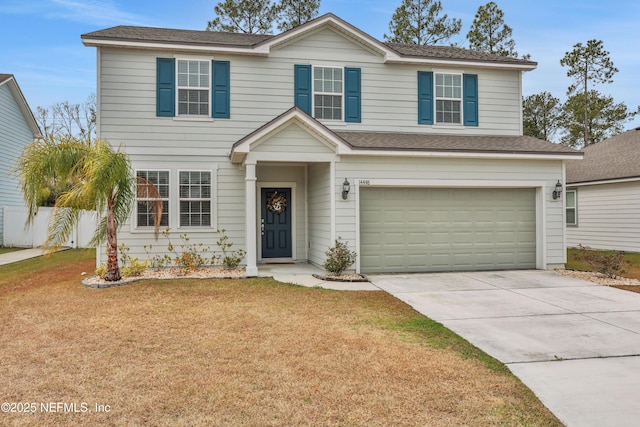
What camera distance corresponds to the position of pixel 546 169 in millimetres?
11219

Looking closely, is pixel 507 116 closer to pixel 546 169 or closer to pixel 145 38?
pixel 546 169

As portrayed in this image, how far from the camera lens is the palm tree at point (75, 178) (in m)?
8.57

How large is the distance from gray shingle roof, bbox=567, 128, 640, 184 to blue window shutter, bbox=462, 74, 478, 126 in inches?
253

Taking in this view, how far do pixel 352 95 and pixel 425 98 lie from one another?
2109 millimetres

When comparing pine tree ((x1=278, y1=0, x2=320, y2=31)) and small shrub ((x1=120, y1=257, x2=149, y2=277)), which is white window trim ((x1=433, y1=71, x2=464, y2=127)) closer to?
small shrub ((x1=120, y1=257, x2=149, y2=277))

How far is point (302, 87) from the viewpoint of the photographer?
1189 cm

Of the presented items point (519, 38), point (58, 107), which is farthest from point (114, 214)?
point (58, 107)

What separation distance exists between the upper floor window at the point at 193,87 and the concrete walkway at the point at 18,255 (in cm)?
769

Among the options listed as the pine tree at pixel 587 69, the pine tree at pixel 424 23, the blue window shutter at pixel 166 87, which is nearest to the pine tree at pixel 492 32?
the pine tree at pixel 424 23

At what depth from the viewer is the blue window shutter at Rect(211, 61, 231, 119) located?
11.4m

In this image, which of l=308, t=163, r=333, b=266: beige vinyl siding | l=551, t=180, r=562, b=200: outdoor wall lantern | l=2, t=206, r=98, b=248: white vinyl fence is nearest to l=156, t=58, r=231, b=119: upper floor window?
l=308, t=163, r=333, b=266: beige vinyl siding

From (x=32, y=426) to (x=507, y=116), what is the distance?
13.1 metres

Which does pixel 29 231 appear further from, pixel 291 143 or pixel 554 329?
pixel 554 329

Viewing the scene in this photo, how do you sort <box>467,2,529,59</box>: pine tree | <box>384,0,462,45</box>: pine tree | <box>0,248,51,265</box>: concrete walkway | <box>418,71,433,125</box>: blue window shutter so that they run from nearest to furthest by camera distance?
<box>418,71,433,125</box>: blue window shutter, <box>0,248,51,265</box>: concrete walkway, <box>384,0,462,45</box>: pine tree, <box>467,2,529,59</box>: pine tree
